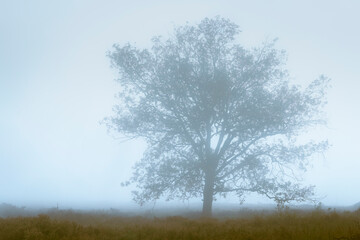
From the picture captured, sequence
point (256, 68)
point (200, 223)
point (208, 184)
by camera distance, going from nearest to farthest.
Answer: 1. point (200, 223)
2. point (208, 184)
3. point (256, 68)

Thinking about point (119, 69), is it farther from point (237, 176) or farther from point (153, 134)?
point (237, 176)

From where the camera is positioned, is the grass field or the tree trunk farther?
the tree trunk

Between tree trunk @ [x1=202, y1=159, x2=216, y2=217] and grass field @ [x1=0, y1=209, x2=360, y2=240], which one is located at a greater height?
tree trunk @ [x1=202, y1=159, x2=216, y2=217]

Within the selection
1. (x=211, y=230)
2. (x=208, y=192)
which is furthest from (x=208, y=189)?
(x=211, y=230)

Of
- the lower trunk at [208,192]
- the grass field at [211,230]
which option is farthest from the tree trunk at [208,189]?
the grass field at [211,230]

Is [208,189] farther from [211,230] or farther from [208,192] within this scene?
[211,230]

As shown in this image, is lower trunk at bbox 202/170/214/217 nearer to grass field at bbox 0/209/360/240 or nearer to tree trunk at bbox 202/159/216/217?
tree trunk at bbox 202/159/216/217

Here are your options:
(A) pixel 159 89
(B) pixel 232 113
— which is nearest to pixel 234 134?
(B) pixel 232 113

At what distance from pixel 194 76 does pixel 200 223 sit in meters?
10.5

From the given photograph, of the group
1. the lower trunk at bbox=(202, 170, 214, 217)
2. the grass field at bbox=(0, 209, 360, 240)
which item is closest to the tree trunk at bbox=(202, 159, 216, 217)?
the lower trunk at bbox=(202, 170, 214, 217)

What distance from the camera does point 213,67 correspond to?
73.1 ft

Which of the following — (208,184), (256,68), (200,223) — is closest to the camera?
(200,223)

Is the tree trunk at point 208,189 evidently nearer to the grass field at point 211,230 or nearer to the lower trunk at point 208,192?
the lower trunk at point 208,192

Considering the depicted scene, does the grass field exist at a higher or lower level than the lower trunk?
lower
